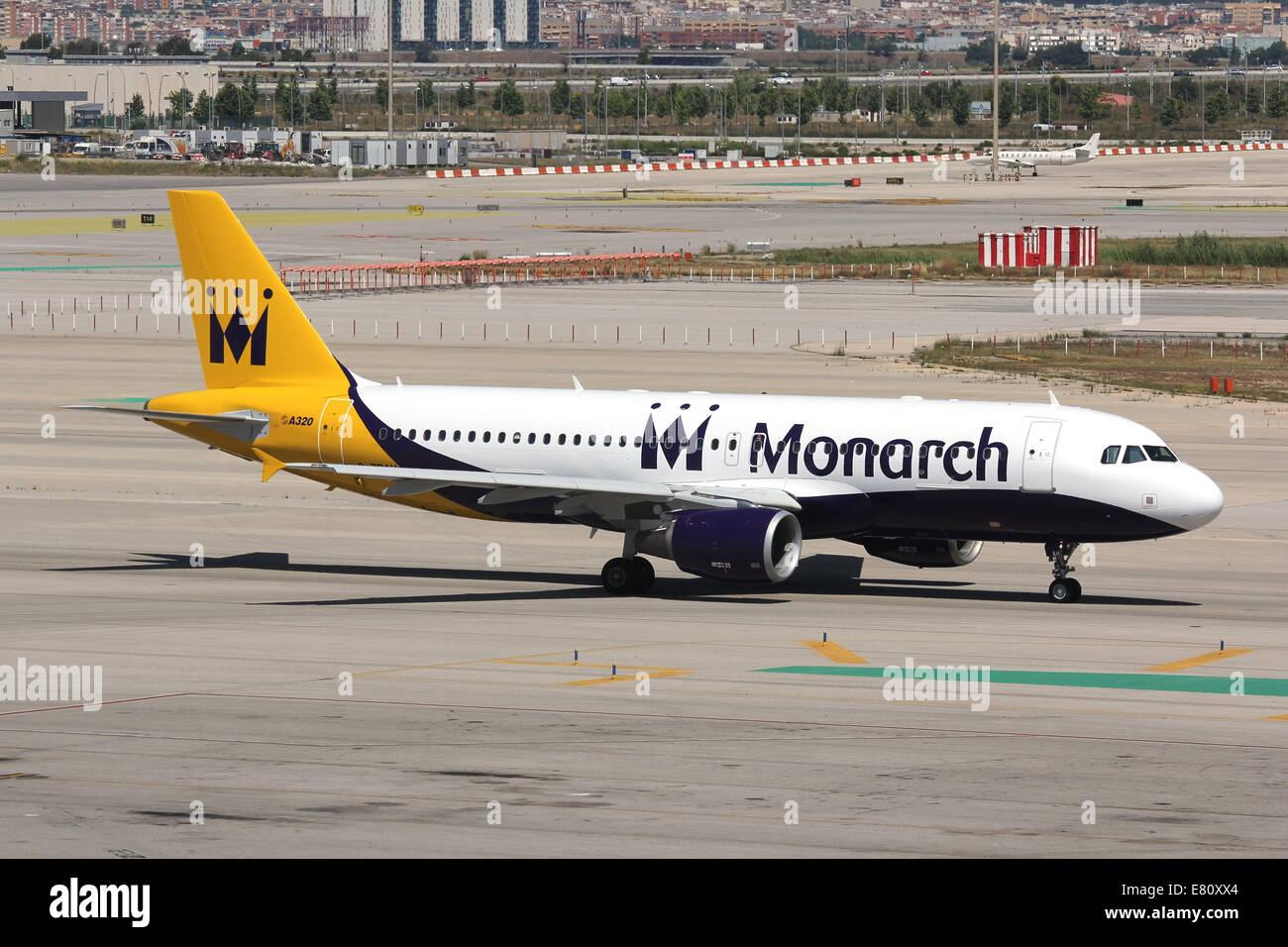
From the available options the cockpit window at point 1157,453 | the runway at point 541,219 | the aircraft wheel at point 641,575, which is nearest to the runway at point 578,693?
the aircraft wheel at point 641,575

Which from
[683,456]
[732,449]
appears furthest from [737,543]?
[683,456]

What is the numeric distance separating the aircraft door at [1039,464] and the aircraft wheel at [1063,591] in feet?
8.24

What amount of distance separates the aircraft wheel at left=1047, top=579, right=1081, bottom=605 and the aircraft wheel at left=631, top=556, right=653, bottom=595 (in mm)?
8513

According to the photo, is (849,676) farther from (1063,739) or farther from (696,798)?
(696,798)

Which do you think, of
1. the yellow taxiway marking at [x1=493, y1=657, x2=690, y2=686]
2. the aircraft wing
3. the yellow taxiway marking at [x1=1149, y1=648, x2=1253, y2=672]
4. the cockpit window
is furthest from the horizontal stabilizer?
the yellow taxiway marking at [x1=1149, y1=648, x2=1253, y2=672]

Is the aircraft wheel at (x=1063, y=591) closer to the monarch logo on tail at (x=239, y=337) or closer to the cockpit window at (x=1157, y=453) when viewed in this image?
the cockpit window at (x=1157, y=453)

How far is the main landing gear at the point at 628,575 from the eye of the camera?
4094 cm

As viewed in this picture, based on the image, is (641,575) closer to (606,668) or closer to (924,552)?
(924,552)

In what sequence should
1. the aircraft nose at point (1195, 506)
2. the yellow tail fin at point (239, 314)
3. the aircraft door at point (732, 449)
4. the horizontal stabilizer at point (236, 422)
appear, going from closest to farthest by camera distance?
the aircraft nose at point (1195, 506)
the aircraft door at point (732, 449)
the horizontal stabilizer at point (236, 422)
the yellow tail fin at point (239, 314)

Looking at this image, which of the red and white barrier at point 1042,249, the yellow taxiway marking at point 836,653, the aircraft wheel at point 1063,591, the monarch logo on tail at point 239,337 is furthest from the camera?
the red and white barrier at point 1042,249

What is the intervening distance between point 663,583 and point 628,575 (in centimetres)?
219

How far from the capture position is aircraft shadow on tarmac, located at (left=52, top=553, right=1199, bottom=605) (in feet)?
133

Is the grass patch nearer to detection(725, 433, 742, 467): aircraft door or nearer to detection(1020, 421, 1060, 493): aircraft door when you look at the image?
detection(1020, 421, 1060, 493): aircraft door
